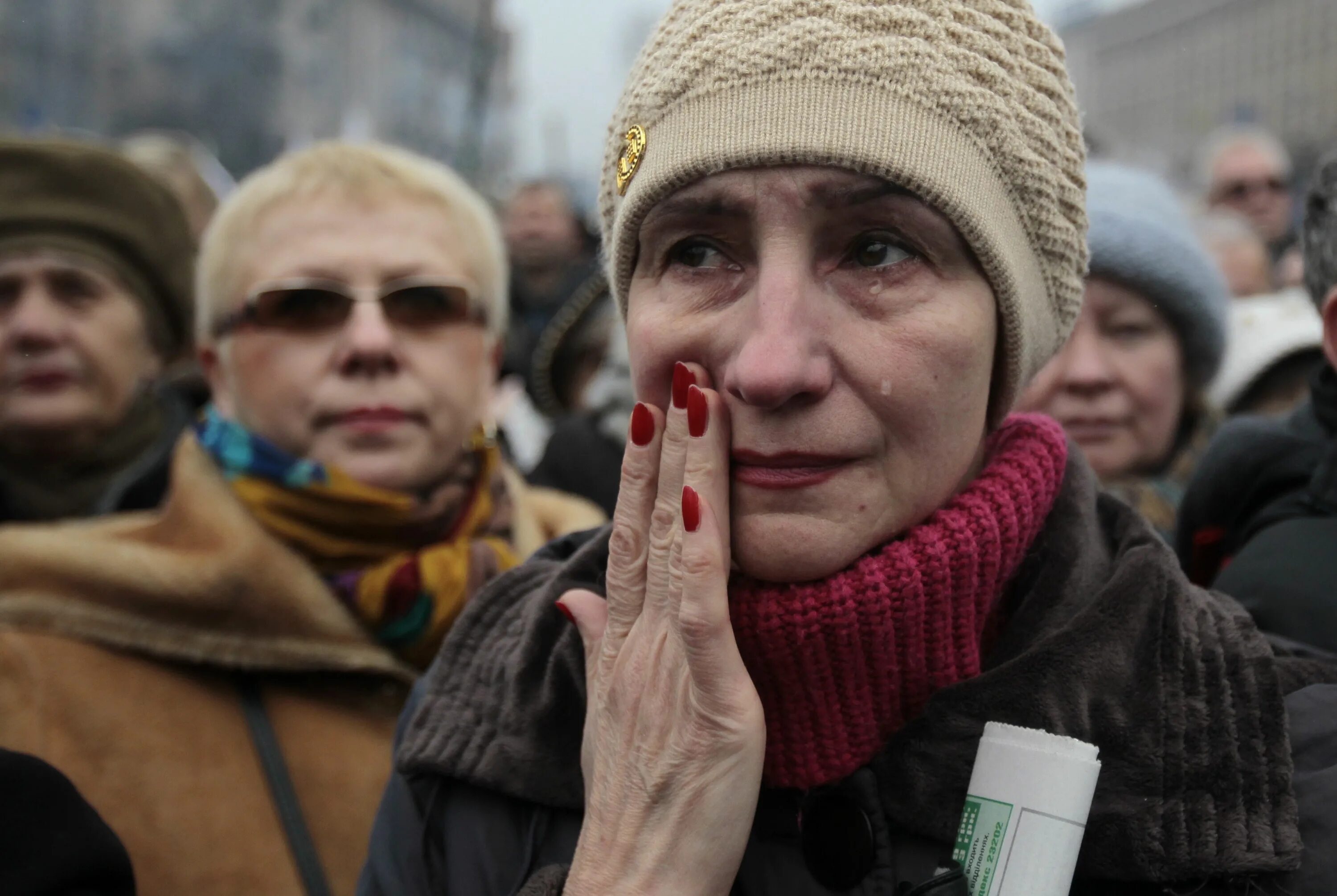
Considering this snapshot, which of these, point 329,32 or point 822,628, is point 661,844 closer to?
point 822,628

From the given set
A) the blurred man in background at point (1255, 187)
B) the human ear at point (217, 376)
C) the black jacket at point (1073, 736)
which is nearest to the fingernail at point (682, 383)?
the black jacket at point (1073, 736)

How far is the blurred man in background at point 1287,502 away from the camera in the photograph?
196cm

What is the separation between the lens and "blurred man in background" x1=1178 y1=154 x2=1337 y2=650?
196cm

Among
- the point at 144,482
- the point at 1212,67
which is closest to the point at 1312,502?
the point at 144,482

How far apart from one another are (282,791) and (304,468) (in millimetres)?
Answer: 718

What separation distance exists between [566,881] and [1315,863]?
922mm

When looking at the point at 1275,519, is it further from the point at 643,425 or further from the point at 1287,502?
the point at 643,425

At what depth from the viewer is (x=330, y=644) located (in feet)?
8.84

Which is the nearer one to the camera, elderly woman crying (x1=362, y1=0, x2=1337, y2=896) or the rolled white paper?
the rolled white paper

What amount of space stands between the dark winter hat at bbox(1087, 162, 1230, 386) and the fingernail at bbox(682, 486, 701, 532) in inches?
75.9

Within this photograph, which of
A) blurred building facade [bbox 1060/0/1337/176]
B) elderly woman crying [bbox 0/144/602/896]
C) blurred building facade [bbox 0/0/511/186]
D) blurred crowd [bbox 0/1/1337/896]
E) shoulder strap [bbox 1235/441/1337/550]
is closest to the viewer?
shoulder strap [bbox 1235/441/1337/550]

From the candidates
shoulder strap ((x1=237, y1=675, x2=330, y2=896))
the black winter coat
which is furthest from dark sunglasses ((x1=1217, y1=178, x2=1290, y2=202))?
shoulder strap ((x1=237, y1=675, x2=330, y2=896))

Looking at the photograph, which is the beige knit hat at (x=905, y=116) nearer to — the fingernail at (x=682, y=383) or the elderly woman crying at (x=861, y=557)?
the elderly woman crying at (x=861, y=557)

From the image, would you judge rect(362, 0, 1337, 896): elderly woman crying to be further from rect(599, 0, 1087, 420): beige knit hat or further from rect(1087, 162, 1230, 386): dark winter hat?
rect(1087, 162, 1230, 386): dark winter hat
